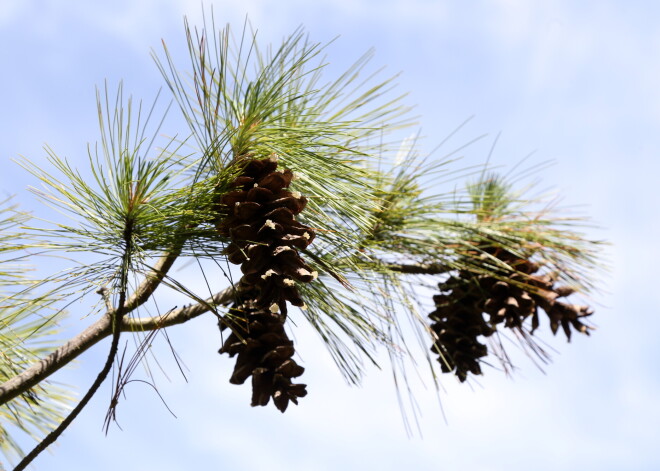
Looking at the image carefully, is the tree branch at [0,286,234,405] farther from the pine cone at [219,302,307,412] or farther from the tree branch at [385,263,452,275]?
the tree branch at [385,263,452,275]

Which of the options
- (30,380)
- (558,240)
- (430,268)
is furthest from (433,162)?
(30,380)

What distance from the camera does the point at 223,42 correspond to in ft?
4.13

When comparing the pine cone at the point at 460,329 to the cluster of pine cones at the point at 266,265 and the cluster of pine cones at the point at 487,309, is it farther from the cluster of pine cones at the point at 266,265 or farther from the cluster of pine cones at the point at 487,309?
the cluster of pine cones at the point at 266,265

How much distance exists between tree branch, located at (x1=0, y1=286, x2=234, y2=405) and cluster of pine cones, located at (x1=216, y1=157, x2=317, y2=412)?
0.08 m

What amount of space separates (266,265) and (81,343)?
363 mm

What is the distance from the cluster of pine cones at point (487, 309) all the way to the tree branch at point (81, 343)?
0.54 m

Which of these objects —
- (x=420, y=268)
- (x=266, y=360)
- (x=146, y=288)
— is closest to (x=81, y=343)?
(x=146, y=288)

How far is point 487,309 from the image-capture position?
1.58 m

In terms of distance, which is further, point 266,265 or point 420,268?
point 420,268

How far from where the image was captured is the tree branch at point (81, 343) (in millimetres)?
1147

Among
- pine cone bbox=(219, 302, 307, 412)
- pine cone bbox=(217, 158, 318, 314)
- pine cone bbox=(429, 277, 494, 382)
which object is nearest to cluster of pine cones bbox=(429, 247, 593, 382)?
pine cone bbox=(429, 277, 494, 382)

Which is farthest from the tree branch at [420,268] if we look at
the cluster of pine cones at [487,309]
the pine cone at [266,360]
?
→ the pine cone at [266,360]

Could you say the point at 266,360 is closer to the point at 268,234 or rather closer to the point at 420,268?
the point at 268,234

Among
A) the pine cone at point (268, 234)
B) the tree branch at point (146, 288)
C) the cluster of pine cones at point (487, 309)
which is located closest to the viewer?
the pine cone at point (268, 234)
